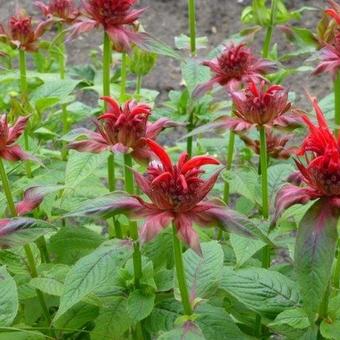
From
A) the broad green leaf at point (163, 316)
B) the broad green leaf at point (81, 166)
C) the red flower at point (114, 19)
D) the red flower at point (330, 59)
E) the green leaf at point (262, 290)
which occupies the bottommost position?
the broad green leaf at point (163, 316)

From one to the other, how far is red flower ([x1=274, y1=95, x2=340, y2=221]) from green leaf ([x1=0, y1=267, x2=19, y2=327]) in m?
0.43

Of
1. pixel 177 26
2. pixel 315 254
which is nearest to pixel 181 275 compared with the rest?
pixel 315 254

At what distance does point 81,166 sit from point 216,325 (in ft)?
1.19

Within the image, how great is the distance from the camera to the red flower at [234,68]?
1555 millimetres

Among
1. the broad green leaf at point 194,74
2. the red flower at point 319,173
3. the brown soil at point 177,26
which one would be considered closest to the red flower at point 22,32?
the broad green leaf at point 194,74

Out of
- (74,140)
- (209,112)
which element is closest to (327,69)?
(209,112)

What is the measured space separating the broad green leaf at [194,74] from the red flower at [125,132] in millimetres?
374

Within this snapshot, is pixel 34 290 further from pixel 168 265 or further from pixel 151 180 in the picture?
pixel 151 180

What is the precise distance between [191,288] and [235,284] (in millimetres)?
76

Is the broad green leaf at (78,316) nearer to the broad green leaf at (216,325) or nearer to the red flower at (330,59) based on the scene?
the broad green leaf at (216,325)

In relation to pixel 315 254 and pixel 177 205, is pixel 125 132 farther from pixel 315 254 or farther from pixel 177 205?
A: pixel 315 254

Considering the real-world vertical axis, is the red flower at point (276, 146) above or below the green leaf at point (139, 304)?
above

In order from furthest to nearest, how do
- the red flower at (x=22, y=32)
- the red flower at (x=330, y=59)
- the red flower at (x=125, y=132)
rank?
the red flower at (x=22, y=32) → the red flower at (x=330, y=59) → the red flower at (x=125, y=132)

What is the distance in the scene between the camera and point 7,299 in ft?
3.87
